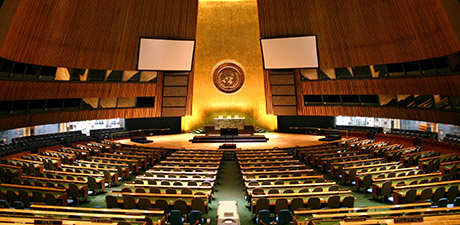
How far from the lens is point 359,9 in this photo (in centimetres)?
1861

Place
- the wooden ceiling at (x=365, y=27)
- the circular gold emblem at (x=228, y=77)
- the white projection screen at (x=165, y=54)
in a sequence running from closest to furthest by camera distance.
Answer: the wooden ceiling at (x=365, y=27) < the white projection screen at (x=165, y=54) < the circular gold emblem at (x=228, y=77)

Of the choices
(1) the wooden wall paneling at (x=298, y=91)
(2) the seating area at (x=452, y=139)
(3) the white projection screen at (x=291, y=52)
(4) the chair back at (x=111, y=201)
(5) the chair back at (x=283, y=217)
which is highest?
(3) the white projection screen at (x=291, y=52)

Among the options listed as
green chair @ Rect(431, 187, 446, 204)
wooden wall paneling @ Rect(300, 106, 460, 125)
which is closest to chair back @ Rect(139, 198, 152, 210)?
green chair @ Rect(431, 187, 446, 204)

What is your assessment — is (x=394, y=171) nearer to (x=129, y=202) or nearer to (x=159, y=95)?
(x=129, y=202)

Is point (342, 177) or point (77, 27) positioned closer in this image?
point (342, 177)

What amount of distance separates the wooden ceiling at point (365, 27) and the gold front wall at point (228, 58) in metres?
6.46

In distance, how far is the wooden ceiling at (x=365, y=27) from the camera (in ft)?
47.5

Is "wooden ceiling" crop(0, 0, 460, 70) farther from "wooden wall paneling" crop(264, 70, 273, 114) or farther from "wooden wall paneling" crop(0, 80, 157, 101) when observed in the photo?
"wooden wall paneling" crop(264, 70, 273, 114)

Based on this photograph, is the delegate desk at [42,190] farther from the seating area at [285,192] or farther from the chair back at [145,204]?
the seating area at [285,192]

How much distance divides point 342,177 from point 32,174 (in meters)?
11.5

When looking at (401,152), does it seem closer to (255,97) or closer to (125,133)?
(255,97)

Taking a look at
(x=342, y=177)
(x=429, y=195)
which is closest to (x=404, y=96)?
(x=342, y=177)

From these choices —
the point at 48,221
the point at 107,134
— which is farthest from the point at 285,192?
the point at 107,134

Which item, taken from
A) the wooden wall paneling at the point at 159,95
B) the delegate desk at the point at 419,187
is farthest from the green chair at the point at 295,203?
the wooden wall paneling at the point at 159,95
